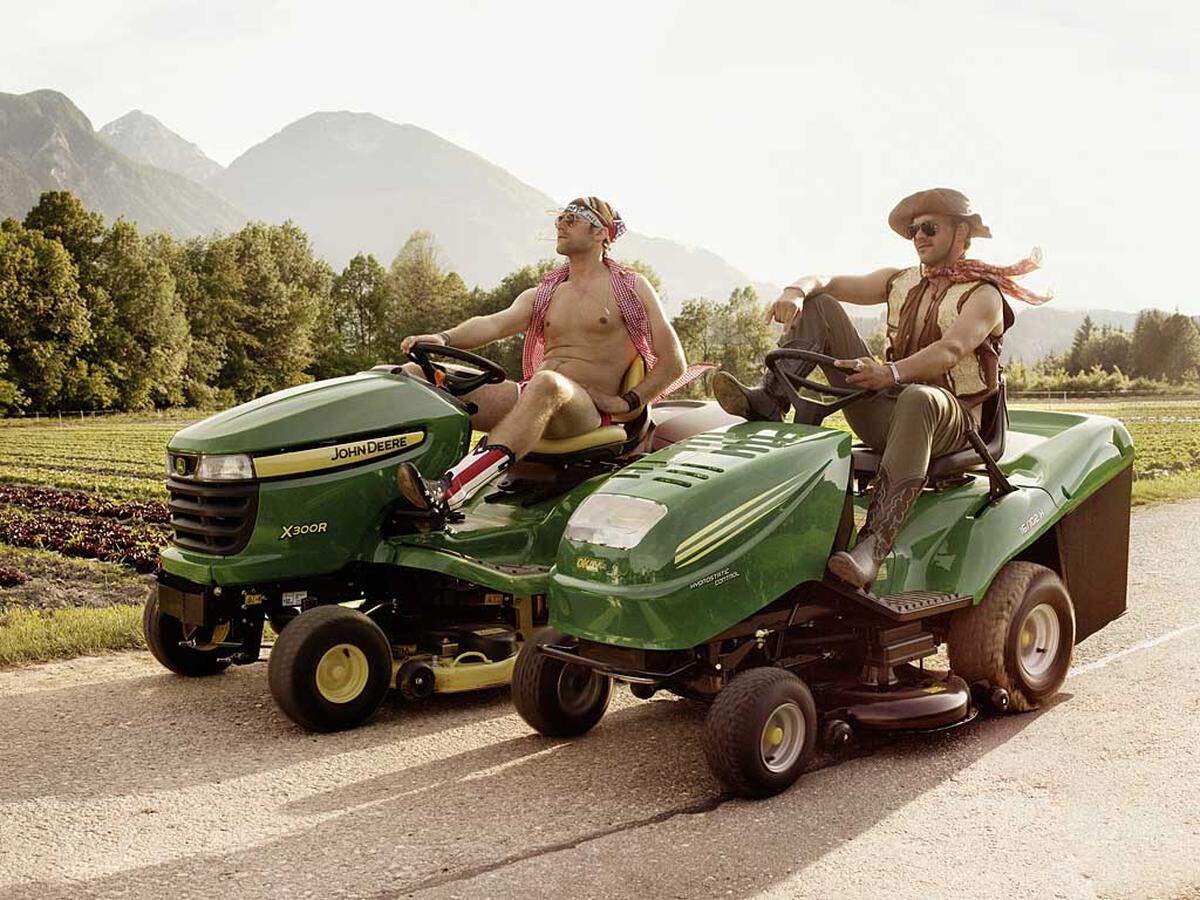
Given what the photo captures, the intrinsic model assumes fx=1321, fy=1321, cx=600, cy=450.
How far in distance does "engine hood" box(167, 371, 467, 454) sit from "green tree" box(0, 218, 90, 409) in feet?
81.2

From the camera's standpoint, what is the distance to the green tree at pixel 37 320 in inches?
1180

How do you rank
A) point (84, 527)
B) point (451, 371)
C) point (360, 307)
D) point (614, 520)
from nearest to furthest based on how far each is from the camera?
point (614, 520)
point (451, 371)
point (84, 527)
point (360, 307)

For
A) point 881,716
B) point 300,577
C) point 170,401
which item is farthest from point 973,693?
point 170,401

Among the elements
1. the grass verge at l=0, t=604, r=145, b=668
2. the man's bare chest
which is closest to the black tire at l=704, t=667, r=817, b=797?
the man's bare chest

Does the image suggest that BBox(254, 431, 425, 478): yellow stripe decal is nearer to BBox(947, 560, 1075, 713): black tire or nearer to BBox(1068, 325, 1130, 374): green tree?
BBox(947, 560, 1075, 713): black tire

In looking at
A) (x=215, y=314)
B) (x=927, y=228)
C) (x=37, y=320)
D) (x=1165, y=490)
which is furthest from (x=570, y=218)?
(x=215, y=314)

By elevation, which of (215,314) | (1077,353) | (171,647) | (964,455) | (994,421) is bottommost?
(171,647)

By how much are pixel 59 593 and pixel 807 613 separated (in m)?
5.50

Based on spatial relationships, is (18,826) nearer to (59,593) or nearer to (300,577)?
(300,577)

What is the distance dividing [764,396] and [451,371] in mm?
1734

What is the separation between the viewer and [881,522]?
4512 millimetres

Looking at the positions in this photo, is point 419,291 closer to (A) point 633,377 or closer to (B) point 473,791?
(A) point 633,377

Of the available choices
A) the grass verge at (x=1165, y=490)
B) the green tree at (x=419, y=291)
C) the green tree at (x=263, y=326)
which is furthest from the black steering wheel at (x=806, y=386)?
the green tree at (x=419, y=291)

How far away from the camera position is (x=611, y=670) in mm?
4266
